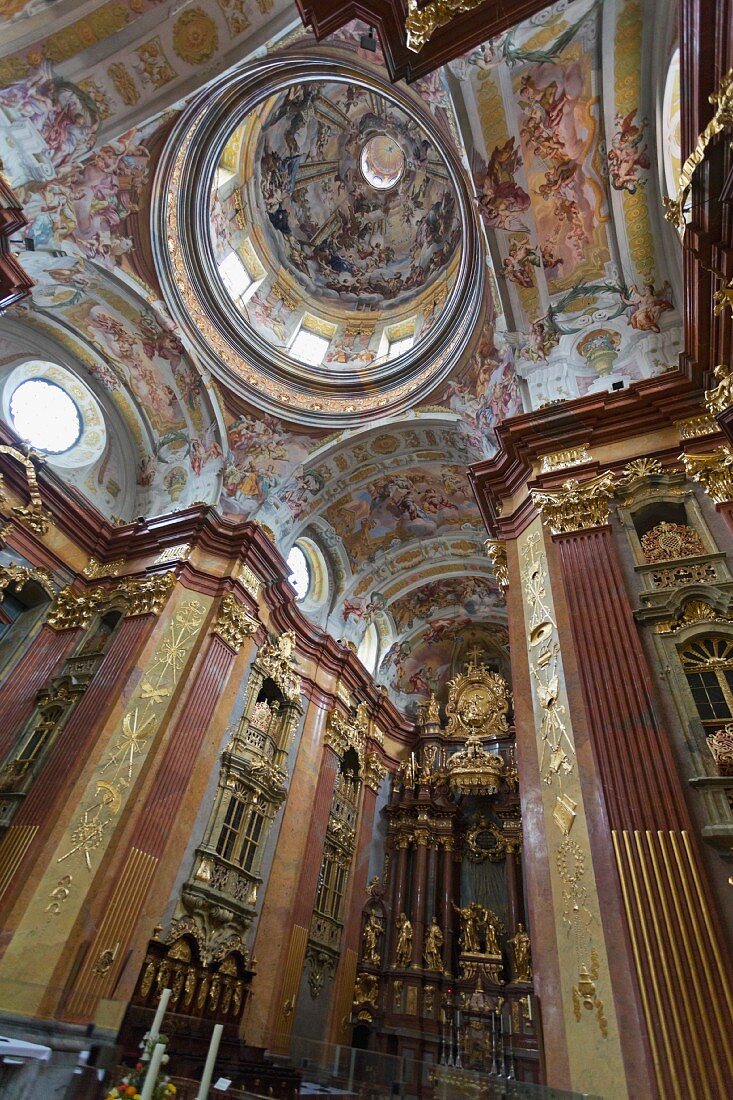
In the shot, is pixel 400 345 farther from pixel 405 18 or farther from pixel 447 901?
pixel 447 901

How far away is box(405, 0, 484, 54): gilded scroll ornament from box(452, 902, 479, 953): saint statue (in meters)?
17.7

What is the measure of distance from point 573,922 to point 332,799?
995 cm

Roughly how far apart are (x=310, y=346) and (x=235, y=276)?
303 centimetres

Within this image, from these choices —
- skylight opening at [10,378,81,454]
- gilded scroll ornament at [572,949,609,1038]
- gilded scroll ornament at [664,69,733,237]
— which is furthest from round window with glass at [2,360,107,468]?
gilded scroll ornament at [572,949,609,1038]

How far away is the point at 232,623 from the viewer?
13.0 metres

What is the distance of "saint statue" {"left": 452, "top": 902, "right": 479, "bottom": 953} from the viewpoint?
1488 cm

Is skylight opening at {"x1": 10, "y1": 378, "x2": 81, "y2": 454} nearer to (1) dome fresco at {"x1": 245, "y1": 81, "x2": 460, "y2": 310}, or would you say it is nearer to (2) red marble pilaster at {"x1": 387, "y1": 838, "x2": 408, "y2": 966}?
(1) dome fresco at {"x1": 245, "y1": 81, "x2": 460, "y2": 310}

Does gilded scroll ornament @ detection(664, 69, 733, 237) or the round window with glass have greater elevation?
the round window with glass

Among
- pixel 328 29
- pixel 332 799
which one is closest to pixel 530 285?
pixel 328 29

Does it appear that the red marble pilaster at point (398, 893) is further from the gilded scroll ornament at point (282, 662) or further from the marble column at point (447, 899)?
the gilded scroll ornament at point (282, 662)

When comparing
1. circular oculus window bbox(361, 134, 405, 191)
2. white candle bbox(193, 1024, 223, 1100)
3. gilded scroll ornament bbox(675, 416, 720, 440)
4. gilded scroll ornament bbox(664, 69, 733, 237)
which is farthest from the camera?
circular oculus window bbox(361, 134, 405, 191)

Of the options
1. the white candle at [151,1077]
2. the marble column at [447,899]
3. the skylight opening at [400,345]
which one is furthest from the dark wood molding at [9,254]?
the marble column at [447,899]

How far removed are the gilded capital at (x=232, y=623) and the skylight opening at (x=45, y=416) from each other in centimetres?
568

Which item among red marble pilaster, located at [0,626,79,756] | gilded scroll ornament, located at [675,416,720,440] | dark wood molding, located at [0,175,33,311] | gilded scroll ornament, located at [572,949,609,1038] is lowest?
gilded scroll ornament, located at [572,949,609,1038]
